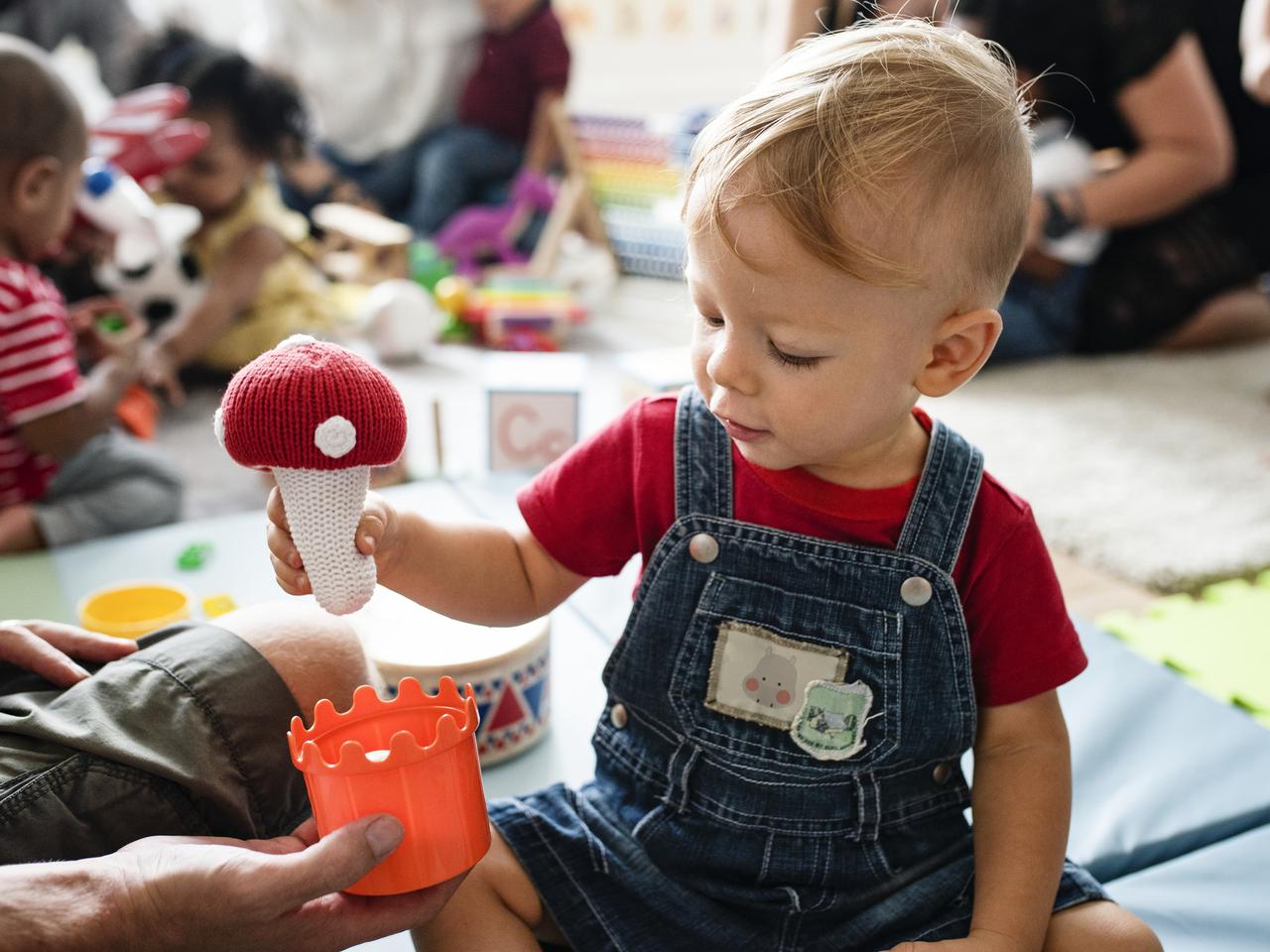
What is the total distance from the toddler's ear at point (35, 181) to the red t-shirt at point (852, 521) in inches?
35.8

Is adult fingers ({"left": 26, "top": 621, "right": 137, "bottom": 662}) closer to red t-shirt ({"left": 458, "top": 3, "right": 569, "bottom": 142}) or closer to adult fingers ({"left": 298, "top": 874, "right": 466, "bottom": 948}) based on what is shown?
adult fingers ({"left": 298, "top": 874, "right": 466, "bottom": 948})

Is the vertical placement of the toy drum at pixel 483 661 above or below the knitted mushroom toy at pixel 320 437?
below

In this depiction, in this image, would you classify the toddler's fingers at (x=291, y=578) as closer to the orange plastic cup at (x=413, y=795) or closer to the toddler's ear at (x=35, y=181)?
the orange plastic cup at (x=413, y=795)

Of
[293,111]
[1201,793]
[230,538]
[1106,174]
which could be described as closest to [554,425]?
[230,538]

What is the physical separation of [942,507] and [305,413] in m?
0.39

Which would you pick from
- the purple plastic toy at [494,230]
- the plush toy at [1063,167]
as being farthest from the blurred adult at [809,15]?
the purple plastic toy at [494,230]

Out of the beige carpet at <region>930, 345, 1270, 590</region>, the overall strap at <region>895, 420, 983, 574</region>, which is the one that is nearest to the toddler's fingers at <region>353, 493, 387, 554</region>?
the overall strap at <region>895, 420, 983, 574</region>

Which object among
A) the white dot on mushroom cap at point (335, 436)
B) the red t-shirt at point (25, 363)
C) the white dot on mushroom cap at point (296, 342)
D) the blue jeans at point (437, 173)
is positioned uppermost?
the white dot on mushroom cap at point (296, 342)

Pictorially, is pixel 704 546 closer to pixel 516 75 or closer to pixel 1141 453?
pixel 1141 453

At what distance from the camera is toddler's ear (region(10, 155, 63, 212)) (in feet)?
4.28

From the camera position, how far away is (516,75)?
117 inches

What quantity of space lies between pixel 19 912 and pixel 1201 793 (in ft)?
2.83

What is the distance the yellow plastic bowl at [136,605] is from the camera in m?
1.01

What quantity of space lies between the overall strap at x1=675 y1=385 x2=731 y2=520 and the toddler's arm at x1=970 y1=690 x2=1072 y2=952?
223mm
